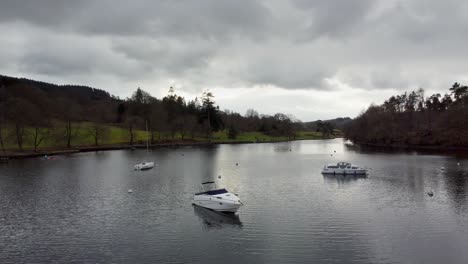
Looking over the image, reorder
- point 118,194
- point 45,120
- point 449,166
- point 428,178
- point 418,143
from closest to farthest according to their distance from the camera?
point 118,194 → point 428,178 → point 449,166 → point 45,120 → point 418,143

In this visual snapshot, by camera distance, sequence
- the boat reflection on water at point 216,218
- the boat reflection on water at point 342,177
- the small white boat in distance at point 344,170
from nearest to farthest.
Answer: the boat reflection on water at point 216,218, the boat reflection on water at point 342,177, the small white boat in distance at point 344,170

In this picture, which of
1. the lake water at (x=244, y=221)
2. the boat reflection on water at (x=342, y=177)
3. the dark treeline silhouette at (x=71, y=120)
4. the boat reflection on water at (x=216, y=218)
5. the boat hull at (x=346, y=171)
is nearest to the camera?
the lake water at (x=244, y=221)

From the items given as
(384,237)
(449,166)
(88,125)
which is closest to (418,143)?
(449,166)

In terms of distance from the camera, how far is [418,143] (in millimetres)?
143375

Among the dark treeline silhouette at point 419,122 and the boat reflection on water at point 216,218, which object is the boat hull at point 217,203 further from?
the dark treeline silhouette at point 419,122

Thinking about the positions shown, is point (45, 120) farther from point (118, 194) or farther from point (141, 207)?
point (141, 207)

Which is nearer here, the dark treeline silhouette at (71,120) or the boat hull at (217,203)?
the boat hull at (217,203)

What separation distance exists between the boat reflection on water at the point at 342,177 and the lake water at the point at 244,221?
1.73 feet

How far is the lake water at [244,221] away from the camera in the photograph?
29.5 metres

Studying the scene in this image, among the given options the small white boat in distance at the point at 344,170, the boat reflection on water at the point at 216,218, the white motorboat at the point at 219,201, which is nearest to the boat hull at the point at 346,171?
the small white boat in distance at the point at 344,170

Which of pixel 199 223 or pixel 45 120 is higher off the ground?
pixel 45 120

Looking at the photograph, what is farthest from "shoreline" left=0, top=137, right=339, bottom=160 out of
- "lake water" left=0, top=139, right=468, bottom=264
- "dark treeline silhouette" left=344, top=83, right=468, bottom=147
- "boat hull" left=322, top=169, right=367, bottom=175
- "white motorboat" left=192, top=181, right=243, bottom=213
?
"boat hull" left=322, top=169, right=367, bottom=175

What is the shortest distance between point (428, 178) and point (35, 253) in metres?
59.9

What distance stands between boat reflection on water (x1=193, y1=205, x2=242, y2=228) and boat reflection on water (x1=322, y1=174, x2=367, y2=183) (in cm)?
3016
